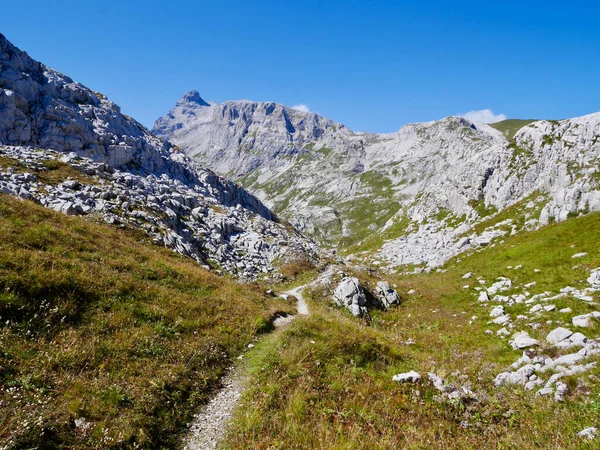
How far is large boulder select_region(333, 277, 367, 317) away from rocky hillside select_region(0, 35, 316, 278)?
13181 mm

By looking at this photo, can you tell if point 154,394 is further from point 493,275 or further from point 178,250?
point 493,275

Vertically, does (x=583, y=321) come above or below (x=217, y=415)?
below

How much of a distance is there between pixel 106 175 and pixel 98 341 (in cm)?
4688

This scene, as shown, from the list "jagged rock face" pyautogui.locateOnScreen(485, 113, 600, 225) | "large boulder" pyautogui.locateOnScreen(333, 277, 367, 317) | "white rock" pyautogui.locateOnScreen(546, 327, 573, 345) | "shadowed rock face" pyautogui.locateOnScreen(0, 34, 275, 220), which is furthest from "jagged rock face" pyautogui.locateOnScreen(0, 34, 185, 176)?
"white rock" pyautogui.locateOnScreen(546, 327, 573, 345)

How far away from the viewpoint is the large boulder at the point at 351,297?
25847 millimetres

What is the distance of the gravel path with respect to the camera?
7.83 meters

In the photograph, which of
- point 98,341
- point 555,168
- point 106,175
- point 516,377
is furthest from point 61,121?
point 555,168

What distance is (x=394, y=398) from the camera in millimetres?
9930

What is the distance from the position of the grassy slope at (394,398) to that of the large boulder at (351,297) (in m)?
5.96

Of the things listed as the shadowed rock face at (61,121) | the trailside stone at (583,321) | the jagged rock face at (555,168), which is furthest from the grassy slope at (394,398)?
the shadowed rock face at (61,121)

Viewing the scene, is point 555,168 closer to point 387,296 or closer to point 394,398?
point 387,296

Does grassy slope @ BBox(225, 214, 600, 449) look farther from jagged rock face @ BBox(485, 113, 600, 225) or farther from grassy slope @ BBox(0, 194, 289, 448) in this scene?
jagged rock face @ BBox(485, 113, 600, 225)

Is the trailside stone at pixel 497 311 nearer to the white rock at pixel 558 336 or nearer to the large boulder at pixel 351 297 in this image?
the white rock at pixel 558 336

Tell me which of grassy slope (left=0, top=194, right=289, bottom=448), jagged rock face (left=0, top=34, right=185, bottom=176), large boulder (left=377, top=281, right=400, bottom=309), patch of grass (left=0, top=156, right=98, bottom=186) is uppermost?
jagged rock face (left=0, top=34, right=185, bottom=176)
